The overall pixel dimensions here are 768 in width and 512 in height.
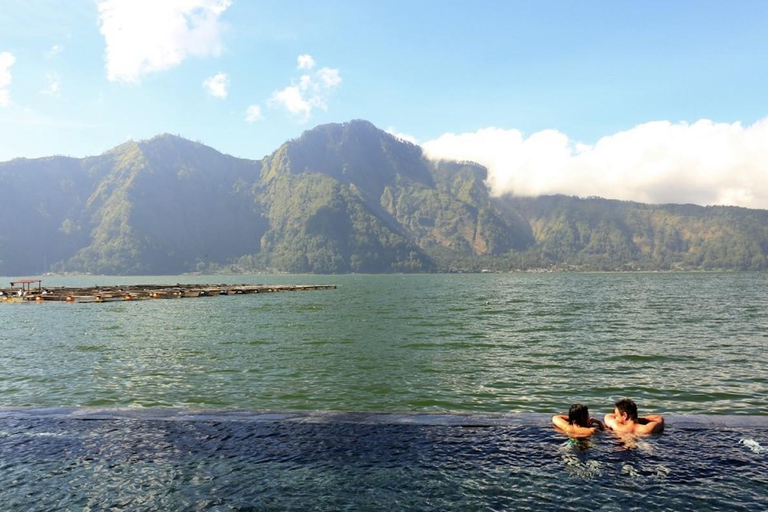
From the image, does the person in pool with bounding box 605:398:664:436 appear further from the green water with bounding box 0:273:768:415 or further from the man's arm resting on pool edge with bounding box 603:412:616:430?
the green water with bounding box 0:273:768:415

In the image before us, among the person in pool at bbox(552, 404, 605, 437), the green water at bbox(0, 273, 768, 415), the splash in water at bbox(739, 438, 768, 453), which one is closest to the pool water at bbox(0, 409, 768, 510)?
the splash in water at bbox(739, 438, 768, 453)

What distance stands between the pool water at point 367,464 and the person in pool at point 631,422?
330mm

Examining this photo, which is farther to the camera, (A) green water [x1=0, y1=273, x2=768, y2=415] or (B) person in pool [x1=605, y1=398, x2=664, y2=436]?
(A) green water [x1=0, y1=273, x2=768, y2=415]

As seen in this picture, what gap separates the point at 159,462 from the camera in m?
12.3

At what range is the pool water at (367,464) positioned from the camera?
10320mm

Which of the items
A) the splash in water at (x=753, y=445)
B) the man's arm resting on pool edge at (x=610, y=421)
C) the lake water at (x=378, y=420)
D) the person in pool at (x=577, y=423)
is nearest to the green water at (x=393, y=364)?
the lake water at (x=378, y=420)

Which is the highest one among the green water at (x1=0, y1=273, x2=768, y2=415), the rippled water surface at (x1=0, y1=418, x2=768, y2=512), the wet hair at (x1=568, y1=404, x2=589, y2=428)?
the wet hair at (x1=568, y1=404, x2=589, y2=428)

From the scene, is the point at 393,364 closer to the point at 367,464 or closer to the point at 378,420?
the point at 378,420

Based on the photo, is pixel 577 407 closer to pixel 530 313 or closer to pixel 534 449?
pixel 534 449

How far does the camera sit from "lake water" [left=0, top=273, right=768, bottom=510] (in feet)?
35.2

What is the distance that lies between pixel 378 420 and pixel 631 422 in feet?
23.1

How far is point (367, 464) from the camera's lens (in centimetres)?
1211

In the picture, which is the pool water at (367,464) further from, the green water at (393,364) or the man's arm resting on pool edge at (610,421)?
the green water at (393,364)

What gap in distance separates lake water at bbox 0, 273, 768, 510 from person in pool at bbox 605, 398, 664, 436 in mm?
360
